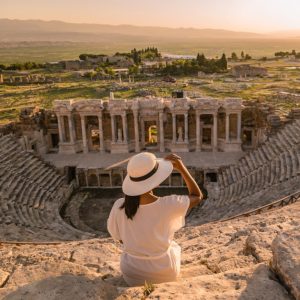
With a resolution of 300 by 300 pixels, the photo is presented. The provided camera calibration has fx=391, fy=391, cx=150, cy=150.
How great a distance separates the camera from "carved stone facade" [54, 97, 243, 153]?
2802 cm

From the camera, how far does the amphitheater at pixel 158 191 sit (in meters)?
5.21

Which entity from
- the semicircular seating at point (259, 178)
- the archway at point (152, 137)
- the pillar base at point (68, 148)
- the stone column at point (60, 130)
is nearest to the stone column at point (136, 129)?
the archway at point (152, 137)

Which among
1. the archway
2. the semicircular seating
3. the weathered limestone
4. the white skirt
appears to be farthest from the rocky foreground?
the archway

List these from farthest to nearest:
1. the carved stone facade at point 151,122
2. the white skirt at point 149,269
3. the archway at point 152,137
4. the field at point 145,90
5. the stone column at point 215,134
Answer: the field at point 145,90 → the archway at point 152,137 → the stone column at point 215,134 → the carved stone facade at point 151,122 → the white skirt at point 149,269

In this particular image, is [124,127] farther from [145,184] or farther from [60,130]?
[145,184]

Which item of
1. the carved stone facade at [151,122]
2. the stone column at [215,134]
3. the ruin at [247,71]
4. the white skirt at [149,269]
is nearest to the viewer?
the white skirt at [149,269]

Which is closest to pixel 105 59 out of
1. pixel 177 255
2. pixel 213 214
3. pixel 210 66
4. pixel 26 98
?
pixel 210 66

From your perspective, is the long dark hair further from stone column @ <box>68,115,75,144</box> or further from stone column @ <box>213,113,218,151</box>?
stone column @ <box>68,115,75,144</box>

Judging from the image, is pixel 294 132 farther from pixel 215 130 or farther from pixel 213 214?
pixel 213 214

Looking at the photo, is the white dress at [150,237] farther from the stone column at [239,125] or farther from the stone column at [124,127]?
the stone column at [239,125]

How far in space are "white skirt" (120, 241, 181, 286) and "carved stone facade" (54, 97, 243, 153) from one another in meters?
22.4

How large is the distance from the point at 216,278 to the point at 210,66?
85.3 metres

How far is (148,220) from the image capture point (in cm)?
571

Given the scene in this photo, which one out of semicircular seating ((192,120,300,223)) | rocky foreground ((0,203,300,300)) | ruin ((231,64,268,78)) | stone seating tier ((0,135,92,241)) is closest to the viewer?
rocky foreground ((0,203,300,300))
